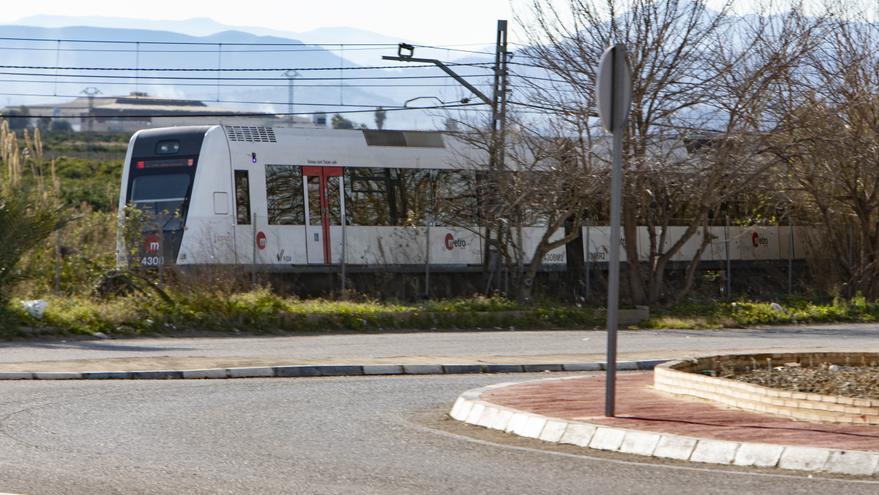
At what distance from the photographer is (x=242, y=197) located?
26578 mm

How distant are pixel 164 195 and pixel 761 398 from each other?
18463mm

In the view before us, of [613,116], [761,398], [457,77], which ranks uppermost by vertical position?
[457,77]

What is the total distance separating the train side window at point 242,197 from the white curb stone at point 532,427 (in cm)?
1748

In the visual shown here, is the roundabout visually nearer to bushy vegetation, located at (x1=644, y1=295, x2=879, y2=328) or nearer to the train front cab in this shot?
bushy vegetation, located at (x1=644, y1=295, x2=879, y2=328)

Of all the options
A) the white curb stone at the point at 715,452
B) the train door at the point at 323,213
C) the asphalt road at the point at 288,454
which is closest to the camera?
the asphalt road at the point at 288,454

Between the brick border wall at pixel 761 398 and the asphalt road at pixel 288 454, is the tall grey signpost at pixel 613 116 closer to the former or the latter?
the asphalt road at pixel 288 454

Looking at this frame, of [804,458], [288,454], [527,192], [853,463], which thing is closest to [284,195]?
[527,192]

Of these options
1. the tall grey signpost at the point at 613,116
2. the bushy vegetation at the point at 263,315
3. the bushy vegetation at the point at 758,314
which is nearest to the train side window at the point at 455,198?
the bushy vegetation at the point at 263,315

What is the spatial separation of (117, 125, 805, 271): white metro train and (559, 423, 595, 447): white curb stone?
1574 cm

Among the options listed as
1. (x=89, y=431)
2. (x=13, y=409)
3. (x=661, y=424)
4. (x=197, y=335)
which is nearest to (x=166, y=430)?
(x=89, y=431)

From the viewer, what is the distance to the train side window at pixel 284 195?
26955 mm

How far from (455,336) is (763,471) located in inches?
538

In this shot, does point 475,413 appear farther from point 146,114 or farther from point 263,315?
point 146,114

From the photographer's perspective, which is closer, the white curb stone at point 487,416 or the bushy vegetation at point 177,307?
the white curb stone at point 487,416
